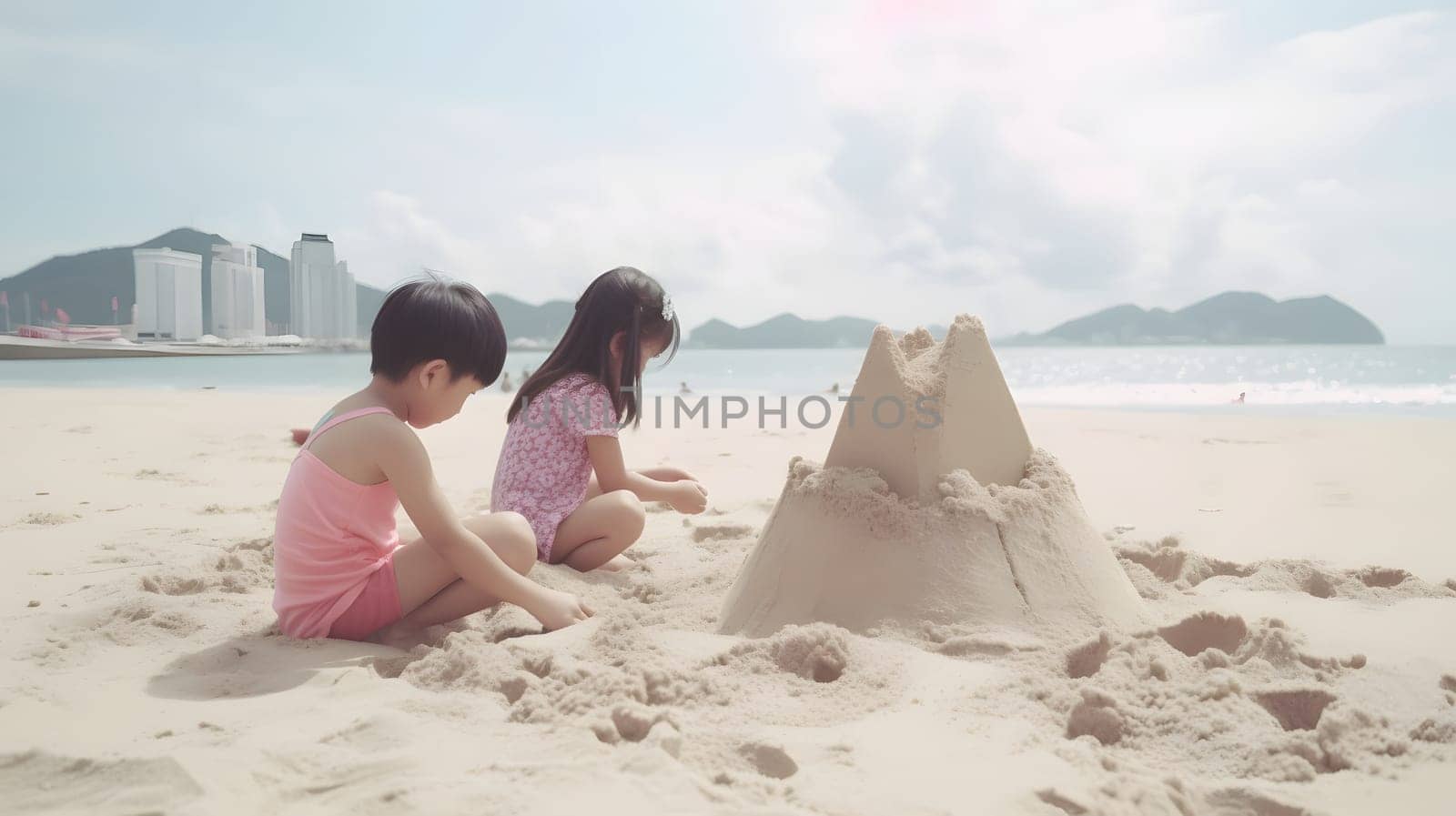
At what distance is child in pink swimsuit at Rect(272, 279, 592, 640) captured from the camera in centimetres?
211

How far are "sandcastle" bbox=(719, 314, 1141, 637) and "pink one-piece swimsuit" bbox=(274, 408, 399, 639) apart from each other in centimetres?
93

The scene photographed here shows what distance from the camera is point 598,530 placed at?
9.86 feet

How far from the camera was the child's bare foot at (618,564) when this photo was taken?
3.10 meters

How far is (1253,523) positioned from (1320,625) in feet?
5.63

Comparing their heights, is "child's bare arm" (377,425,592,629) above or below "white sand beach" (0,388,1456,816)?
above

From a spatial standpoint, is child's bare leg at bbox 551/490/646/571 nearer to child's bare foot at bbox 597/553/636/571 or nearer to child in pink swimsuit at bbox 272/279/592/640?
child's bare foot at bbox 597/553/636/571

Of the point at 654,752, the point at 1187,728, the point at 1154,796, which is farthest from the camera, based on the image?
the point at 1187,728

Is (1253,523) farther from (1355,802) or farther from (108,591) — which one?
(108,591)

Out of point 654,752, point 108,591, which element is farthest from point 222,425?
point 654,752

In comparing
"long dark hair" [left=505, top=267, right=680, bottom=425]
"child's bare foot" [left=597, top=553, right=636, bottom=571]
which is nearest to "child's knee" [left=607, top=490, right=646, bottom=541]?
"child's bare foot" [left=597, top=553, right=636, bottom=571]

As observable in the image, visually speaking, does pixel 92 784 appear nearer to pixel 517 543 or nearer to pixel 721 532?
pixel 517 543

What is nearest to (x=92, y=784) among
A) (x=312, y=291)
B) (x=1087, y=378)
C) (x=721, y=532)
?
(x=721, y=532)

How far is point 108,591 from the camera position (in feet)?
8.63

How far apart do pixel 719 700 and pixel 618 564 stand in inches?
59.1
